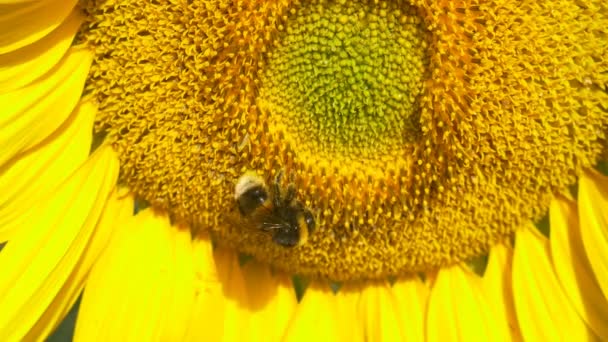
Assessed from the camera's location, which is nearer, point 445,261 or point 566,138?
point 566,138

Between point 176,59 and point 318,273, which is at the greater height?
point 176,59

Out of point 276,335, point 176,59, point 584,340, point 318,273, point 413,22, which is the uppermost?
point 413,22

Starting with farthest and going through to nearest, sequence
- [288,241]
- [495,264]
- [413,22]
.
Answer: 1. [495,264]
2. [288,241]
3. [413,22]

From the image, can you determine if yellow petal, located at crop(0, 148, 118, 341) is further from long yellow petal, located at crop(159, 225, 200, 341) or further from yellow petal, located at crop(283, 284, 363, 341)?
yellow petal, located at crop(283, 284, 363, 341)

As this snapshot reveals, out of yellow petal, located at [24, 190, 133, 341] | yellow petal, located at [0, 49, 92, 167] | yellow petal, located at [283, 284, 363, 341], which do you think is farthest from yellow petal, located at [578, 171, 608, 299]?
yellow petal, located at [0, 49, 92, 167]

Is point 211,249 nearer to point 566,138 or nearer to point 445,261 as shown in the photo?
point 445,261

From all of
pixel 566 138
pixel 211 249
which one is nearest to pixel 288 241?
pixel 211 249

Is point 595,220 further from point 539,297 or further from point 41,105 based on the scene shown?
point 41,105
